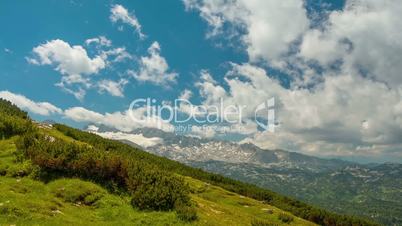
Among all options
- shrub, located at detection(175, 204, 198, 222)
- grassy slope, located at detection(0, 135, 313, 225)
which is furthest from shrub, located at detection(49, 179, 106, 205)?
shrub, located at detection(175, 204, 198, 222)

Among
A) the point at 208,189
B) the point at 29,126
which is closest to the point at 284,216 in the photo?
the point at 208,189

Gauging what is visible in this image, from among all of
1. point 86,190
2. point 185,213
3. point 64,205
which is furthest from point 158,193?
point 64,205

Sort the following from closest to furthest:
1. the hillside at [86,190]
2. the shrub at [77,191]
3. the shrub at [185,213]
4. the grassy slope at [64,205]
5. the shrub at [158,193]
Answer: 1. the grassy slope at [64,205]
2. the hillside at [86,190]
3. the shrub at [185,213]
4. the shrub at [158,193]
5. the shrub at [77,191]

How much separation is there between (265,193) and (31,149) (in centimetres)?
9553

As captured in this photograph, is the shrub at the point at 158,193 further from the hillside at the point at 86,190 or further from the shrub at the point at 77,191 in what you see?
the shrub at the point at 77,191

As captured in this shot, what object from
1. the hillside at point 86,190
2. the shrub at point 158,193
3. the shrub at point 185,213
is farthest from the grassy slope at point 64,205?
the shrub at point 158,193

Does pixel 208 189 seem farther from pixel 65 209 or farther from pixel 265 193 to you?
pixel 65 209

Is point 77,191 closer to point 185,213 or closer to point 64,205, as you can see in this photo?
point 64,205

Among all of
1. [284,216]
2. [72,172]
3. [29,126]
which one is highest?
[29,126]

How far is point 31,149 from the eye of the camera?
132 feet

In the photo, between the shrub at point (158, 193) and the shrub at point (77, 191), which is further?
the shrub at point (77, 191)

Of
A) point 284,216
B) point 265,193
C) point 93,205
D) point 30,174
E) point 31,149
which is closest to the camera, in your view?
point 93,205

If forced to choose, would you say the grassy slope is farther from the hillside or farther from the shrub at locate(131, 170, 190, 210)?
the shrub at locate(131, 170, 190, 210)

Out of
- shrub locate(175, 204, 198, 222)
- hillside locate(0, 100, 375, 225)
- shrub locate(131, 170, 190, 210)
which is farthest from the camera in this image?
shrub locate(131, 170, 190, 210)
